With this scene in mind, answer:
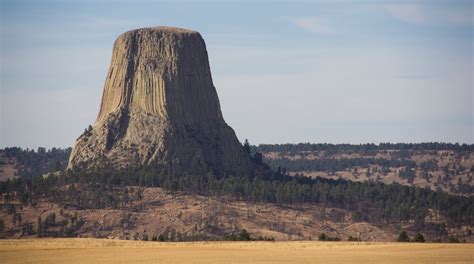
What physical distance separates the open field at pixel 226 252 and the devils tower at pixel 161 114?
238ft

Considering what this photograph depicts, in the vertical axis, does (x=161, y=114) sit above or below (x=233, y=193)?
above

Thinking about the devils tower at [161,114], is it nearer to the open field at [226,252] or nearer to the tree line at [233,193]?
the tree line at [233,193]

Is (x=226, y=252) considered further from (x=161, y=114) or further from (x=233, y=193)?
(x=161, y=114)

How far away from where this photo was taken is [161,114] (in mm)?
180250

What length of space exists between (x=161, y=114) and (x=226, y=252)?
9260cm

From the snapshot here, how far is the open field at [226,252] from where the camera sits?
81.8 meters

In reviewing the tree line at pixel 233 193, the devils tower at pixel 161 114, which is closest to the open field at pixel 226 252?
the tree line at pixel 233 193

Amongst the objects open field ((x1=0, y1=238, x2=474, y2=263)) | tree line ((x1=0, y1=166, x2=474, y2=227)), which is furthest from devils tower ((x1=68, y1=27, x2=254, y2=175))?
open field ((x1=0, y1=238, x2=474, y2=263))

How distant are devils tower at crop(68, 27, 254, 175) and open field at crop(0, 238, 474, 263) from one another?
7239 cm

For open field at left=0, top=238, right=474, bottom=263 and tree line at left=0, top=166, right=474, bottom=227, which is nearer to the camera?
open field at left=0, top=238, right=474, bottom=263

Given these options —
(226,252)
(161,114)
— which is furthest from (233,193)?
(226,252)

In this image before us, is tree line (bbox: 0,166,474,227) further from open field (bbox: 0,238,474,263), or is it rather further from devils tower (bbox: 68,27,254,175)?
open field (bbox: 0,238,474,263)

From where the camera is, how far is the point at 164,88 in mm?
181250

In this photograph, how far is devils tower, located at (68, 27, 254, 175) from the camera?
176 meters
